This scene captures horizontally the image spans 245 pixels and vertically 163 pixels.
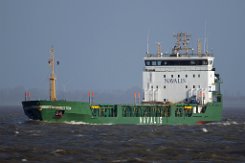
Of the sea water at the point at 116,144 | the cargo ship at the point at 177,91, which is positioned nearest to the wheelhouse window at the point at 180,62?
A: the cargo ship at the point at 177,91

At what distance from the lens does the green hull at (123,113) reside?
249ft

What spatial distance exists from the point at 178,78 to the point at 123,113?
964 centimetres

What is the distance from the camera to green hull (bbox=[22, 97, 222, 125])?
75938 millimetres

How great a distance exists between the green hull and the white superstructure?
1.78m

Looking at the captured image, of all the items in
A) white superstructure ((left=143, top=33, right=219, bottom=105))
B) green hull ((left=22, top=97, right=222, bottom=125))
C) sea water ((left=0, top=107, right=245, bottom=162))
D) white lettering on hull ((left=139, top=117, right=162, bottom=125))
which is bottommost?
sea water ((left=0, top=107, right=245, bottom=162))

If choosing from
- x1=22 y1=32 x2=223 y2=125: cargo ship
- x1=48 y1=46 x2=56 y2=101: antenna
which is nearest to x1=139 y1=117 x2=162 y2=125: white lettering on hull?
x1=22 y1=32 x2=223 y2=125: cargo ship

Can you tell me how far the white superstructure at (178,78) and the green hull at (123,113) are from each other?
1775 millimetres

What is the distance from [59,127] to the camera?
236ft

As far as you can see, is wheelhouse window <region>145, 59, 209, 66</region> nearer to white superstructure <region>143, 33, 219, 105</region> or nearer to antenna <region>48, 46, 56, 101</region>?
white superstructure <region>143, 33, 219, 105</region>

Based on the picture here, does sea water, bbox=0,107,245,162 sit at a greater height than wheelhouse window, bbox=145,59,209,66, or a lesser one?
lesser

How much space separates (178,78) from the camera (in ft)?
284

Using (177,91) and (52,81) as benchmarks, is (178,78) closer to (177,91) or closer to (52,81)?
(177,91)

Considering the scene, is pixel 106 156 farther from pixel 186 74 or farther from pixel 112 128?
pixel 186 74

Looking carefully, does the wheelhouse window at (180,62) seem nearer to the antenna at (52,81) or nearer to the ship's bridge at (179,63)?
the ship's bridge at (179,63)
